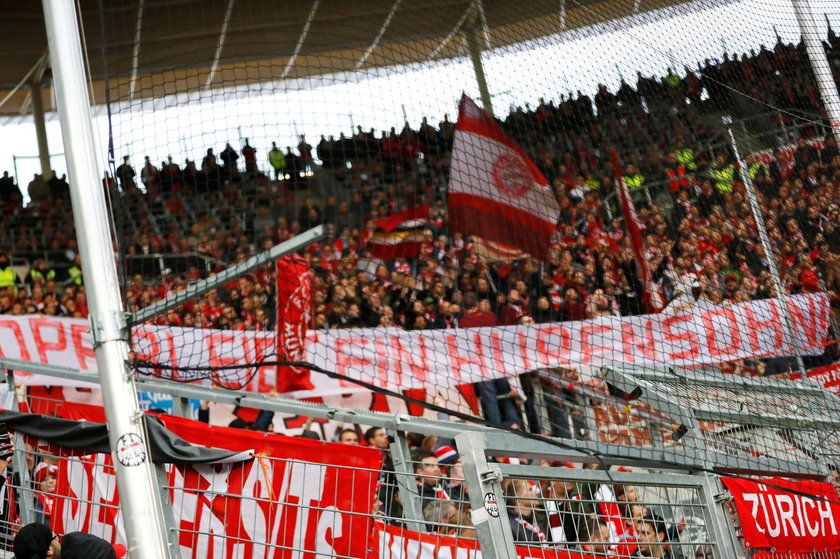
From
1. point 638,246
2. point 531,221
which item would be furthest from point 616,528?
point 638,246

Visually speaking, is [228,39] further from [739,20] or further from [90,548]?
[90,548]

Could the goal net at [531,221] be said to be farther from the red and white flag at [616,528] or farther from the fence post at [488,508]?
the fence post at [488,508]

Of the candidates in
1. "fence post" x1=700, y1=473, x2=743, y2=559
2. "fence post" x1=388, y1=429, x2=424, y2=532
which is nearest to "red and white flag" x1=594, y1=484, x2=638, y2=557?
"fence post" x1=700, y1=473, x2=743, y2=559

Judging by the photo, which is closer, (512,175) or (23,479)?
Result: (23,479)

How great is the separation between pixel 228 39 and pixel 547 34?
21.0 feet

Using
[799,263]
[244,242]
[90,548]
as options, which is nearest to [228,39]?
[244,242]

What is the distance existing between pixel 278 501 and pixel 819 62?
738 cm

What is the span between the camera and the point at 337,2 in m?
12.7

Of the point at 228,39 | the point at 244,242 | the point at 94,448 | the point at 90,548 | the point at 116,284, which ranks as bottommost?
Answer: the point at 90,548

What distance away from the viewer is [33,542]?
338cm

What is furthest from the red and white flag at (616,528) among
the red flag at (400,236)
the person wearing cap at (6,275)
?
the person wearing cap at (6,275)

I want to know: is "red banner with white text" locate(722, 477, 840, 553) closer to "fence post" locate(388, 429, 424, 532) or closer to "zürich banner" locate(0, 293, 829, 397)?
"fence post" locate(388, 429, 424, 532)

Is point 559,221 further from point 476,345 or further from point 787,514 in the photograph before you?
point 787,514

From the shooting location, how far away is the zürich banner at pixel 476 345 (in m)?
7.41
